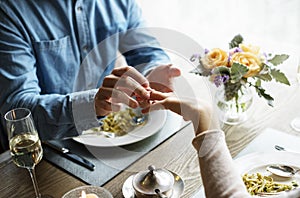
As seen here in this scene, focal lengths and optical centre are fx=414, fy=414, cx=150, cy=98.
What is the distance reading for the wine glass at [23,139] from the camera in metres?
0.90

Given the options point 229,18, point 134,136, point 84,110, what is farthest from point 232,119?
point 229,18

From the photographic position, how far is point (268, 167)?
0.96 m

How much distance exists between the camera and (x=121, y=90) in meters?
1.02

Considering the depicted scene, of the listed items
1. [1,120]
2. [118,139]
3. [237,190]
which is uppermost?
[237,190]

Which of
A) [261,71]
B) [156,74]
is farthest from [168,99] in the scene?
[261,71]

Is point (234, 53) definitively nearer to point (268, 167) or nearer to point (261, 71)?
point (261, 71)

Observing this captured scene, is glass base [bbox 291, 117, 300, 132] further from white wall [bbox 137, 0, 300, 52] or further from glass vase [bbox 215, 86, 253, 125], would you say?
white wall [bbox 137, 0, 300, 52]

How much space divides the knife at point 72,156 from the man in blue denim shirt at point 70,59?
0.10 metres

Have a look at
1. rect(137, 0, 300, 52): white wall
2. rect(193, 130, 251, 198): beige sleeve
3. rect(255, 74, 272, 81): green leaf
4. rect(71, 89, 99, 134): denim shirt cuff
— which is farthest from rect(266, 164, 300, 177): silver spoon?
rect(137, 0, 300, 52): white wall

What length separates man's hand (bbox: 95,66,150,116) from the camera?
0.99 m

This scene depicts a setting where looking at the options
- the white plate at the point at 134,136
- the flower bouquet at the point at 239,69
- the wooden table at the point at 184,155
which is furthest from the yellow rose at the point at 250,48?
the white plate at the point at 134,136

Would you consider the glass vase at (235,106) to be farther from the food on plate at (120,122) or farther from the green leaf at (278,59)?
the food on plate at (120,122)

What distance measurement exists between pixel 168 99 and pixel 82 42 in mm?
561

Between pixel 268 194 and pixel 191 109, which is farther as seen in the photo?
pixel 191 109
